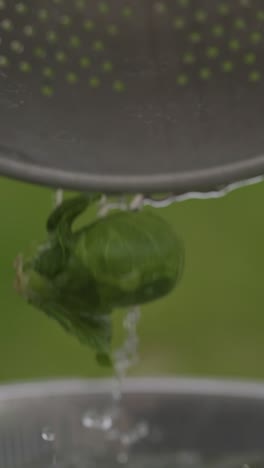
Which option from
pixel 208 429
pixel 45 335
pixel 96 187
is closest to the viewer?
pixel 96 187

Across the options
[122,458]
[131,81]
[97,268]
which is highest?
[131,81]

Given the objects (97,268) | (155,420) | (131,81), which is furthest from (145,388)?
(131,81)

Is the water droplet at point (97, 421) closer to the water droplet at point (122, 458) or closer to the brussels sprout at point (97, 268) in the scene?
the water droplet at point (122, 458)

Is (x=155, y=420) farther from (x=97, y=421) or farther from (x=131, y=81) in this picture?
(x=131, y=81)

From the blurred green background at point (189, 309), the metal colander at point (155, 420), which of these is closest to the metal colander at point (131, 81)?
the metal colander at point (155, 420)

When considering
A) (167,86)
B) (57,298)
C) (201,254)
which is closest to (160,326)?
(201,254)

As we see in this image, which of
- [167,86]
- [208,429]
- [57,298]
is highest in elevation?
[167,86]

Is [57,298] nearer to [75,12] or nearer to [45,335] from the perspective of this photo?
[75,12]

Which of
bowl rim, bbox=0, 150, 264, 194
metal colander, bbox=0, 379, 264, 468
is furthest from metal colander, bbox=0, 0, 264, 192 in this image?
metal colander, bbox=0, 379, 264, 468

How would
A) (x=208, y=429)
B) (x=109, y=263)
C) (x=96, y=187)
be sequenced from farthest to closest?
(x=208, y=429), (x=109, y=263), (x=96, y=187)
